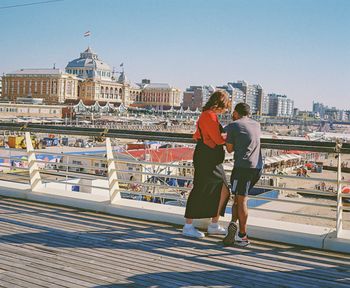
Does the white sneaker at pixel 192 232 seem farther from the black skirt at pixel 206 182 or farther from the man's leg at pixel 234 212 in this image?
the man's leg at pixel 234 212

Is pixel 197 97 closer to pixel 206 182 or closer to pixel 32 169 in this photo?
pixel 32 169

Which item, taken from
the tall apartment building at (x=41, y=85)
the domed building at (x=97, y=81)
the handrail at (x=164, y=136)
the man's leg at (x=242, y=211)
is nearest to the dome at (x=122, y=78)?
the domed building at (x=97, y=81)

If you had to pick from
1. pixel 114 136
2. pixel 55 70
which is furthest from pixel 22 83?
pixel 114 136

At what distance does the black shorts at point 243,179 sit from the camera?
3.75 metres

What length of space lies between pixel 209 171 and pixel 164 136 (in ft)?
2.80

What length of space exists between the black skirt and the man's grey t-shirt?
0.24 meters

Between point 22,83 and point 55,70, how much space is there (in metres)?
10.4

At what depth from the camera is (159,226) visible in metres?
4.37

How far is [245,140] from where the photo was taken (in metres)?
3.70

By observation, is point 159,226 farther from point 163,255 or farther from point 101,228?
point 163,255

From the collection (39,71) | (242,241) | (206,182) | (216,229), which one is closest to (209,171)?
(206,182)

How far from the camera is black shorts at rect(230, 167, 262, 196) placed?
3.75 metres

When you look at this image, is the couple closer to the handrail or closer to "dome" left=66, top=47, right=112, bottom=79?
the handrail

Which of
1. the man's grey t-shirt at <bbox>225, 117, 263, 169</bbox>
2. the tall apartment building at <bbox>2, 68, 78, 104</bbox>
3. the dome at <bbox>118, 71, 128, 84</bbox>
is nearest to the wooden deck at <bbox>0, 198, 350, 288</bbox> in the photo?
the man's grey t-shirt at <bbox>225, 117, 263, 169</bbox>
